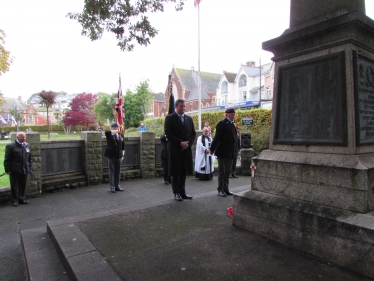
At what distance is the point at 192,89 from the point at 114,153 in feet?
216

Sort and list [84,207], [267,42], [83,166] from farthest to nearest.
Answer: [83,166] → [84,207] → [267,42]

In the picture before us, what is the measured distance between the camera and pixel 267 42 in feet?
12.2

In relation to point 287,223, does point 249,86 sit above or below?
above

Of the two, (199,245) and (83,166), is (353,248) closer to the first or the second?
(199,245)

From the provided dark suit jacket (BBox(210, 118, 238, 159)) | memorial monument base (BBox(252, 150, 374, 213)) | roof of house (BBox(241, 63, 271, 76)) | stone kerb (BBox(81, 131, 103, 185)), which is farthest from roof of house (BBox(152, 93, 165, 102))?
memorial monument base (BBox(252, 150, 374, 213))

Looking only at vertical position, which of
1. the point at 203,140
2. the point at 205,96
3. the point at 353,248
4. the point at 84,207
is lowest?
the point at 84,207

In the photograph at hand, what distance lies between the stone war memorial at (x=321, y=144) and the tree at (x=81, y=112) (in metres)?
59.3

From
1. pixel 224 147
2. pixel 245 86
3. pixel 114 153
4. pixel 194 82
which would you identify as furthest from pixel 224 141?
pixel 194 82

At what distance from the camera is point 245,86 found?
59031 millimetres

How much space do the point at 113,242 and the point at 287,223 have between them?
83.9 inches

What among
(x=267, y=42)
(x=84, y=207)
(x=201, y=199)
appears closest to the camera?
(x=267, y=42)

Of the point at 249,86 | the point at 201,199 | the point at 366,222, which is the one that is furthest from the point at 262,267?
the point at 249,86

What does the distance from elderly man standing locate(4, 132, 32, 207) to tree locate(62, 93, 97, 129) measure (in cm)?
5452

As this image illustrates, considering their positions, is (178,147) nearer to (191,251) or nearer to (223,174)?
(223,174)
